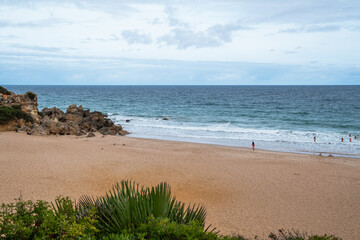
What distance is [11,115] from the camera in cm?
2514

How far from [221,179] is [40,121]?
20.5 meters

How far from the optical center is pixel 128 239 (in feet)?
11.7

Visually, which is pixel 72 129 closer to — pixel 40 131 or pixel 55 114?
pixel 40 131

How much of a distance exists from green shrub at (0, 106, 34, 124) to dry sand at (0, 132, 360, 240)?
5307mm

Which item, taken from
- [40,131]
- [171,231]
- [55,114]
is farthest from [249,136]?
[171,231]

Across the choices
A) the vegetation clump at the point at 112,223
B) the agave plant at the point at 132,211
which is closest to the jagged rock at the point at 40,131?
the vegetation clump at the point at 112,223

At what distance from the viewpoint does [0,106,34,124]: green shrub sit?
2452 cm

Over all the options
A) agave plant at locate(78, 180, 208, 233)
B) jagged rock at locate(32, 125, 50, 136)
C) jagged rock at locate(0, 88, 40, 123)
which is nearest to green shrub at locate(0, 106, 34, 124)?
jagged rock at locate(0, 88, 40, 123)

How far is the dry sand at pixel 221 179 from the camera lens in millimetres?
9789

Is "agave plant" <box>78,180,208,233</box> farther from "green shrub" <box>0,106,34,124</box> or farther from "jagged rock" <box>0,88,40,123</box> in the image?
"jagged rock" <box>0,88,40,123</box>

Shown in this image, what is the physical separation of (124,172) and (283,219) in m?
7.78

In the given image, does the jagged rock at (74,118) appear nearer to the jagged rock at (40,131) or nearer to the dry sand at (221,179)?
the jagged rock at (40,131)

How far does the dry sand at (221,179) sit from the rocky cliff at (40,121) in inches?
196

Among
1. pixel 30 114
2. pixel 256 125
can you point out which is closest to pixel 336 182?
pixel 256 125
